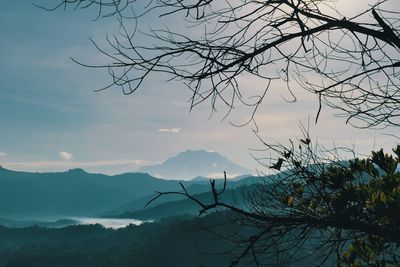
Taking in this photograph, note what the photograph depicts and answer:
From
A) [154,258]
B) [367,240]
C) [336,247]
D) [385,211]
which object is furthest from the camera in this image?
[154,258]

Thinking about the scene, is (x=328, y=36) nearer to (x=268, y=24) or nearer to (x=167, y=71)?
(x=268, y=24)

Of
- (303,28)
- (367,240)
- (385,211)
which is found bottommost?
(367,240)

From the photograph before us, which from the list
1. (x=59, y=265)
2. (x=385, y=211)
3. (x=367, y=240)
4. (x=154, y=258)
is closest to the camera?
(x=385, y=211)

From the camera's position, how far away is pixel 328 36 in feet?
16.6

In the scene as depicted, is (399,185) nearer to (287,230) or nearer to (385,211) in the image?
(385,211)

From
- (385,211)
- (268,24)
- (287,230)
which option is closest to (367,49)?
(268,24)

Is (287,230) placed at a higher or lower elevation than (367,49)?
lower

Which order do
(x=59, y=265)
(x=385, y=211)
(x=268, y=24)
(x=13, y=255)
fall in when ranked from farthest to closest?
(x=13, y=255) → (x=59, y=265) → (x=385, y=211) → (x=268, y=24)

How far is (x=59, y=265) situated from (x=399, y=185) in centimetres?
13535

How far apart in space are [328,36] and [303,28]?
2.15 feet

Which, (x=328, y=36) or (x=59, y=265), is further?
(x=59, y=265)

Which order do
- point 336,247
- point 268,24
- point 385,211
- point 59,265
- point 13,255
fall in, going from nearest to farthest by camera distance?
1. point 268,24
2. point 385,211
3. point 336,247
4. point 59,265
5. point 13,255

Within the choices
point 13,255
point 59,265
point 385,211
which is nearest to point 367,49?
point 385,211

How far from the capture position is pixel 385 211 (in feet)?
16.2
